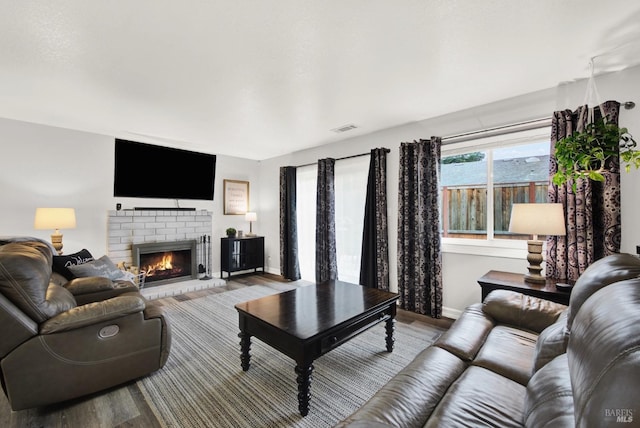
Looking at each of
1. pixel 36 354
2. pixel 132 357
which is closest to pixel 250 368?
pixel 132 357

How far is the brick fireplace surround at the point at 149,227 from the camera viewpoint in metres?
4.13

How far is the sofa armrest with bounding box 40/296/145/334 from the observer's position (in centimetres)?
168

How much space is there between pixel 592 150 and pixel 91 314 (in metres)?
3.76

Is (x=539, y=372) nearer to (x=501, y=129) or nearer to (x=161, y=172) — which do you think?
(x=501, y=129)

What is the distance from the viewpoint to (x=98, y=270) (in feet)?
9.99

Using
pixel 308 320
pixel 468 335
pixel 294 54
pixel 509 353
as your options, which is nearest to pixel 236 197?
Result: pixel 294 54

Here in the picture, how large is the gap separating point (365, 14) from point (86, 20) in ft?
5.56

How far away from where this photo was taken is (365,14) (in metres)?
1.63

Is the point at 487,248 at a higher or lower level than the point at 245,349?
higher

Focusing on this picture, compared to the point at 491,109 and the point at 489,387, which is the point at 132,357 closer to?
the point at 489,387

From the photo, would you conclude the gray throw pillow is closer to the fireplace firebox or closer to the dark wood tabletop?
the fireplace firebox

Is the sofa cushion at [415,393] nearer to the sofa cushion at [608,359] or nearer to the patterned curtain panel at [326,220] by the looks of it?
the sofa cushion at [608,359]

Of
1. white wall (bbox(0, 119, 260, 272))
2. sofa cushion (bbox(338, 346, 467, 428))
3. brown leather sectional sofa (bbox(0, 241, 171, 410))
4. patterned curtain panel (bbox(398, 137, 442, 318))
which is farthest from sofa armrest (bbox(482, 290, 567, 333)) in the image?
white wall (bbox(0, 119, 260, 272))

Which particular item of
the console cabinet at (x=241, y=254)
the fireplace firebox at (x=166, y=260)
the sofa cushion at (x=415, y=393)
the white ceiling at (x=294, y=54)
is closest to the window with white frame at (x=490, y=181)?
the white ceiling at (x=294, y=54)
